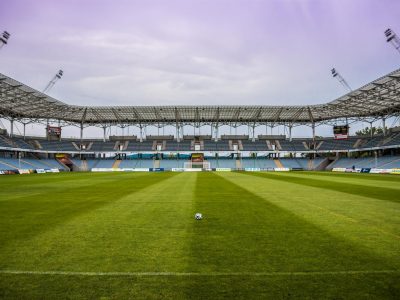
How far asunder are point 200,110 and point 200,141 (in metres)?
15.7

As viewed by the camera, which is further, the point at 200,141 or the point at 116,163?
the point at 200,141

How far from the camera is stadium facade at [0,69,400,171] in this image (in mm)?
64500

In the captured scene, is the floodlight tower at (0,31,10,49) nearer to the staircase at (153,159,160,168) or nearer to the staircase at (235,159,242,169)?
the staircase at (153,159,160,168)

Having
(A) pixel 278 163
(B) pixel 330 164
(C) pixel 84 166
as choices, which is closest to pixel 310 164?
(B) pixel 330 164

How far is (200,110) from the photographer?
71.4 m

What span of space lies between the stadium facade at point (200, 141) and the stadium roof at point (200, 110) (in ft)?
0.68

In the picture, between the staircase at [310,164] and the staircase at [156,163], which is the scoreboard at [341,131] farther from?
the staircase at [156,163]

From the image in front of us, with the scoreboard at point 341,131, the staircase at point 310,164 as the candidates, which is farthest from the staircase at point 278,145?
the scoreboard at point 341,131

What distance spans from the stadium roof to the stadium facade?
0.21 metres

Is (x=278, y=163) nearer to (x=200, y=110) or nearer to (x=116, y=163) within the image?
(x=200, y=110)

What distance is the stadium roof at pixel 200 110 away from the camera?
49.9 m

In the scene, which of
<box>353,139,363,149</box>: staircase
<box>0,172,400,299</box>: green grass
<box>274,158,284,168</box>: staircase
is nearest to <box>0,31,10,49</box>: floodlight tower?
<box>0,172,400,299</box>: green grass

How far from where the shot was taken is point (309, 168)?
251 feet

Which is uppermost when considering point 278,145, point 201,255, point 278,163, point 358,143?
point 278,145
